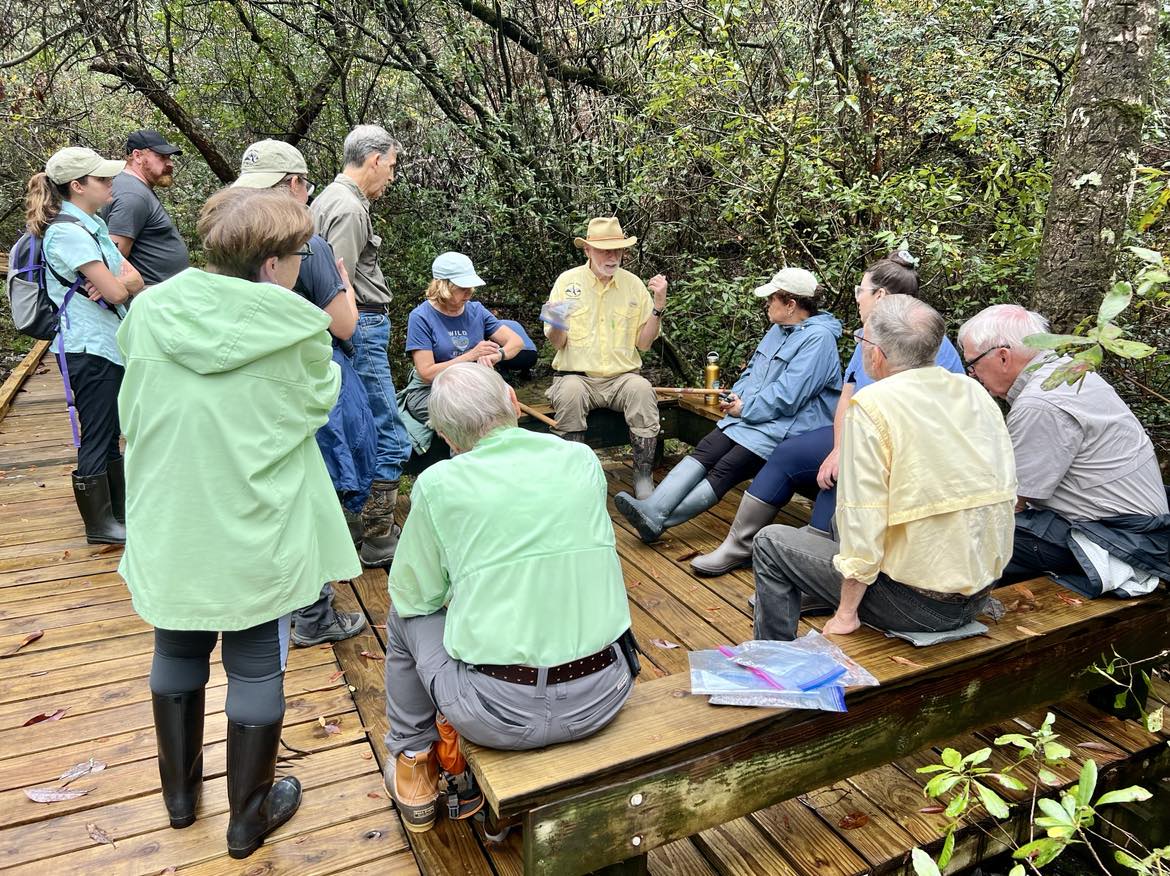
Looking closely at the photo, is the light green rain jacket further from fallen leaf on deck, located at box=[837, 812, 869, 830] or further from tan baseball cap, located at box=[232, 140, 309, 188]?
fallen leaf on deck, located at box=[837, 812, 869, 830]

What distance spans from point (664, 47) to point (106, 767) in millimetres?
4929

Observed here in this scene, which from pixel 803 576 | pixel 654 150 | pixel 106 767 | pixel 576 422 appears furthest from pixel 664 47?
pixel 106 767

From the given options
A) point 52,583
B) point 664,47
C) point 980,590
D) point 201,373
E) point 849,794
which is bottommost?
point 52,583

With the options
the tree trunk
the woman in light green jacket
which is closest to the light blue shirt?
the woman in light green jacket

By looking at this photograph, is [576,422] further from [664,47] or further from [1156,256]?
[1156,256]

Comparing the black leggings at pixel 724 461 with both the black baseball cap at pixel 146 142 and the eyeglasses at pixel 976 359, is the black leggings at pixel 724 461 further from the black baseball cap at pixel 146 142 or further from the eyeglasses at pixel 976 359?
the black baseball cap at pixel 146 142

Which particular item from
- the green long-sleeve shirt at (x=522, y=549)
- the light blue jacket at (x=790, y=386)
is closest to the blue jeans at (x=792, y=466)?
the light blue jacket at (x=790, y=386)

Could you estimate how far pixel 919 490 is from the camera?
2270 mm

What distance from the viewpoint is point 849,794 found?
8.42ft

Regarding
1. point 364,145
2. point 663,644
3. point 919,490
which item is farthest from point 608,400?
point 919,490

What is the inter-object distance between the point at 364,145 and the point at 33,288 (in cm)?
156

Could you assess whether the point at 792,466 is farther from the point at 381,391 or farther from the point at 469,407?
the point at 469,407

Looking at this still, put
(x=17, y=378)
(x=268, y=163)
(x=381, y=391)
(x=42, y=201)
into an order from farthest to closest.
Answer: (x=17, y=378) → (x=381, y=391) → (x=42, y=201) → (x=268, y=163)

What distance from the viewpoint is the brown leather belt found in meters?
1.94
